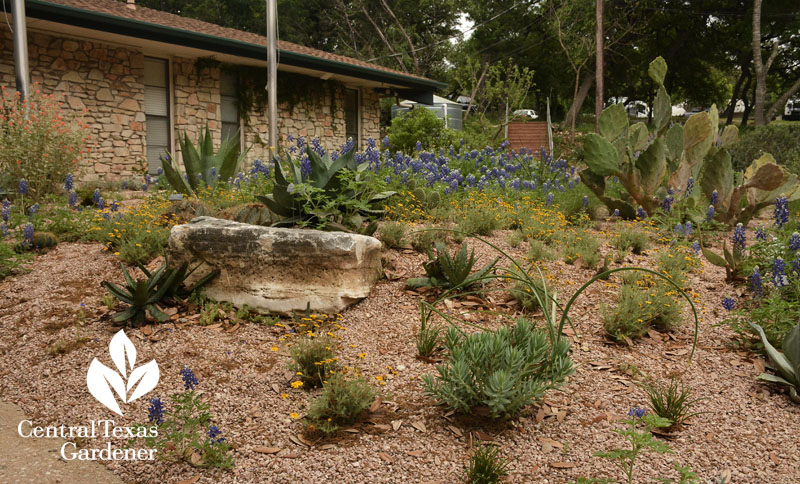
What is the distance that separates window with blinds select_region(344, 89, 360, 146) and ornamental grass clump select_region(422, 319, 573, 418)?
12.3 m

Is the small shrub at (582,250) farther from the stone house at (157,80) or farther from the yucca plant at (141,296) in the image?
the stone house at (157,80)

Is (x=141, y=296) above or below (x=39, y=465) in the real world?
above

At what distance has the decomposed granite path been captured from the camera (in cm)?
240

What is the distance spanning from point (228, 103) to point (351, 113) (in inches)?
145

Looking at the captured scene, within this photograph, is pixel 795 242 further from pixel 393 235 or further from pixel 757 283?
pixel 393 235

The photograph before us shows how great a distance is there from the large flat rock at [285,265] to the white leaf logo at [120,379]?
0.85 metres

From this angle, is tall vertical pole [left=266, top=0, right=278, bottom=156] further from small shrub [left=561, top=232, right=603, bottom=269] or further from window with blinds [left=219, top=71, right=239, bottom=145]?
small shrub [left=561, top=232, right=603, bottom=269]

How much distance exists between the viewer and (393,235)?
479cm

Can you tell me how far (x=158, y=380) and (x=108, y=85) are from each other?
8591 mm

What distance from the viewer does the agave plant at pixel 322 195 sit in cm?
446

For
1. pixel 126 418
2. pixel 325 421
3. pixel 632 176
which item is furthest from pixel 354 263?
pixel 632 176

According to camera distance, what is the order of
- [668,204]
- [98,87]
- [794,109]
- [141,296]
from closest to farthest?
1. [141,296]
2. [668,204]
3. [98,87]
4. [794,109]

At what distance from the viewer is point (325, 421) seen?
2.70m

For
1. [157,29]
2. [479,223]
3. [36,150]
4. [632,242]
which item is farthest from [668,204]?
[157,29]
